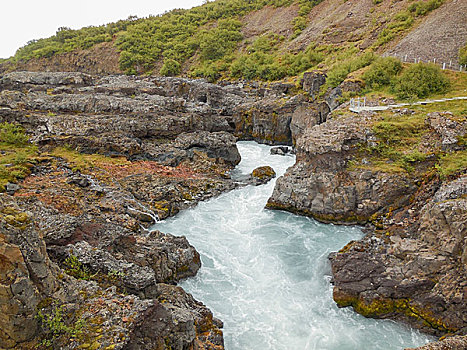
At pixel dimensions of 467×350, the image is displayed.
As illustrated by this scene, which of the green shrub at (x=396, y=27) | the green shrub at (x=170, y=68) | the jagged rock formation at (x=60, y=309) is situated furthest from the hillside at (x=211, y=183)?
the green shrub at (x=170, y=68)

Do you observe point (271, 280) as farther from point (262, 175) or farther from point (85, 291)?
point (262, 175)

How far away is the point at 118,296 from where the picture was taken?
8.89m

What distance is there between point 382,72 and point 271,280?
75.2 feet

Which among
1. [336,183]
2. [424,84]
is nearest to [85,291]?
[336,183]

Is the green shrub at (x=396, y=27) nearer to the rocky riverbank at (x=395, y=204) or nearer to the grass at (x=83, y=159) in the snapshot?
the rocky riverbank at (x=395, y=204)

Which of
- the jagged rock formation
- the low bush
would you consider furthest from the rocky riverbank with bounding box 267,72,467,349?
the low bush

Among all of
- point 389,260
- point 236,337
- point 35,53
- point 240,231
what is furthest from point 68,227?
point 35,53

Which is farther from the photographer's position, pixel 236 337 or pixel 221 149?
pixel 221 149

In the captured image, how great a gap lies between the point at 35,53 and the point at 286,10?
58.0 m

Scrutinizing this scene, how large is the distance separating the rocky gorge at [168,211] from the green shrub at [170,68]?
33.0m

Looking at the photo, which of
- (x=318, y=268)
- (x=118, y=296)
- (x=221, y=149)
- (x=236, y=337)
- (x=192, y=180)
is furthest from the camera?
(x=221, y=149)

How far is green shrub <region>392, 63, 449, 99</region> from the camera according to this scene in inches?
1005

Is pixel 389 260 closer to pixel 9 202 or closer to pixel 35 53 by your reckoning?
pixel 9 202

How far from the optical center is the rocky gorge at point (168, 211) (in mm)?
7699
